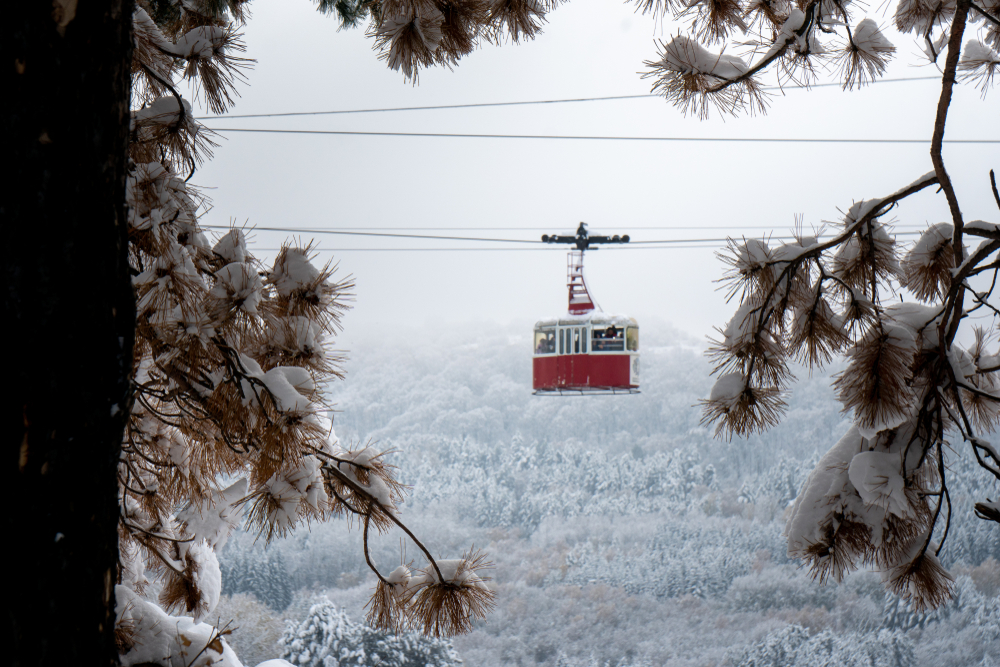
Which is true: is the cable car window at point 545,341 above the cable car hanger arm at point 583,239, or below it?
below

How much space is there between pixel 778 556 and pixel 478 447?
231cm

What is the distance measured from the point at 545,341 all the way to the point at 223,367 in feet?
Result: 11.6

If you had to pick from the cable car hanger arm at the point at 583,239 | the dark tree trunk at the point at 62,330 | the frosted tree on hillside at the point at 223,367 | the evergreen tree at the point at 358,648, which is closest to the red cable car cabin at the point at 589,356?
the cable car hanger arm at the point at 583,239

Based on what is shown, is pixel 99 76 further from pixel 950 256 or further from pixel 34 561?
pixel 950 256

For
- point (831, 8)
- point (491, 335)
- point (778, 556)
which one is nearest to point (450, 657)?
point (778, 556)

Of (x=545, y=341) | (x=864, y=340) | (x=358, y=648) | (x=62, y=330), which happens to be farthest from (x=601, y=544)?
(x=62, y=330)

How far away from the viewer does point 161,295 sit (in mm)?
1077

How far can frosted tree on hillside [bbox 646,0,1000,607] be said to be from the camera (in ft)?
3.52

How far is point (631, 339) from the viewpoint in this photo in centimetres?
450

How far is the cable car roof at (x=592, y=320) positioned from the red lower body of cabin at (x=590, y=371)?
0.21 meters

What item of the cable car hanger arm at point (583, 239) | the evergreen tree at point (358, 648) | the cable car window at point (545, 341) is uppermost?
the cable car hanger arm at point (583, 239)

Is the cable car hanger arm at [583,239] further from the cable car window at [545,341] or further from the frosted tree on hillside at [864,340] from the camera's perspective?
the frosted tree on hillside at [864,340]

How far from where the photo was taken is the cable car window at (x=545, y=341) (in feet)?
15.0

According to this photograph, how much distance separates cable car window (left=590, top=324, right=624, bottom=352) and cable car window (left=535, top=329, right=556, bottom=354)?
275 mm
